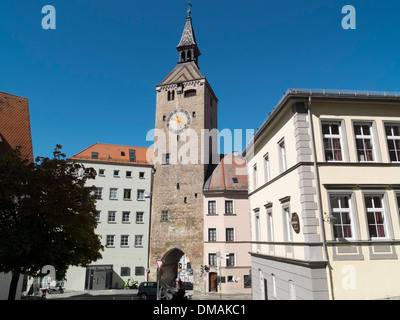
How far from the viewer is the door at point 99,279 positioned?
3485 centimetres

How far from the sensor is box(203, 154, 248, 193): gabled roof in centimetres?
3641

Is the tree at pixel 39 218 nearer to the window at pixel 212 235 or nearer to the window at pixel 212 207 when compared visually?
the window at pixel 212 235

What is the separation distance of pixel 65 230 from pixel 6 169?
3634 mm

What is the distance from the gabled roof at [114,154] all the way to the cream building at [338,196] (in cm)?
2964

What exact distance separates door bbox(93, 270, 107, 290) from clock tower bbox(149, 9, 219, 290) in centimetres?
580

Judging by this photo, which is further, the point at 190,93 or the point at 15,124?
the point at 190,93

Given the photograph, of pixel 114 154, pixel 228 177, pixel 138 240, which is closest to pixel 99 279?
pixel 138 240

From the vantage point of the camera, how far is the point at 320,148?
12703 mm

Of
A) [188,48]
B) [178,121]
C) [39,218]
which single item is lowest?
[39,218]

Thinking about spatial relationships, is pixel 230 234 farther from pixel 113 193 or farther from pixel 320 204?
pixel 320 204

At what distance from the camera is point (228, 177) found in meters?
38.0

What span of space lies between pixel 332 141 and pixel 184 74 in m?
34.6

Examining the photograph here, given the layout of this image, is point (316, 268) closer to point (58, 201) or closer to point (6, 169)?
point (58, 201)
